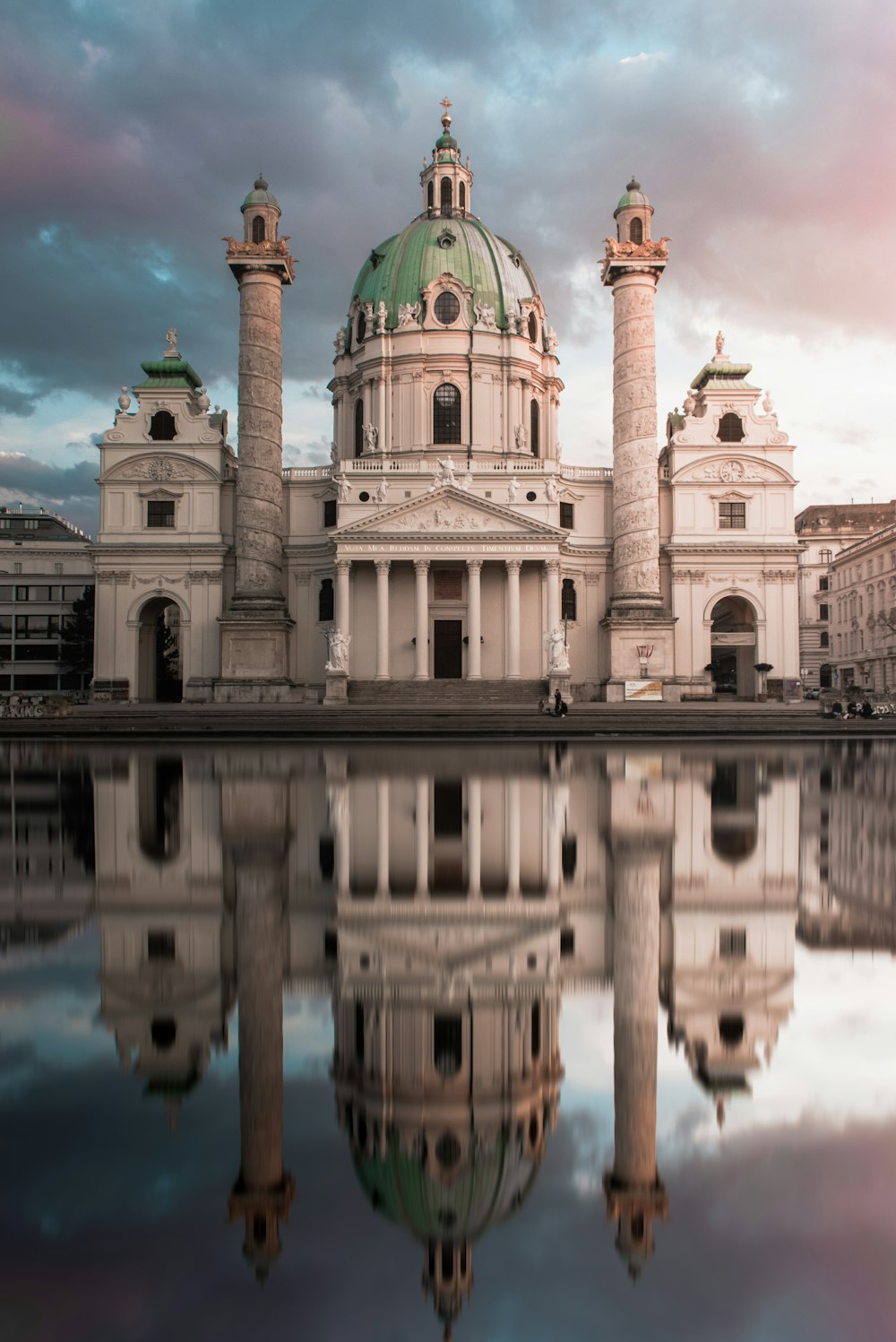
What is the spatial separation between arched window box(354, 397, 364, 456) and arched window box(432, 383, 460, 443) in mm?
5007

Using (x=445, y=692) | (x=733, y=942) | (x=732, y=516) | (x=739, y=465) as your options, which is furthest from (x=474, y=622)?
(x=733, y=942)

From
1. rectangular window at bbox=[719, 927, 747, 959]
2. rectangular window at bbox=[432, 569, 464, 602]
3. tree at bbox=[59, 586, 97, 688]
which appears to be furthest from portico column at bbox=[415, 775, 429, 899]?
tree at bbox=[59, 586, 97, 688]

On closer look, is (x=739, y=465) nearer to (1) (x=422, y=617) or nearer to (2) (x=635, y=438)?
(2) (x=635, y=438)

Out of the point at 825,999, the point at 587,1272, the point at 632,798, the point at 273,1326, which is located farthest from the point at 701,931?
the point at 632,798

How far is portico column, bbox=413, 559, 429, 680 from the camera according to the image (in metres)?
54.0

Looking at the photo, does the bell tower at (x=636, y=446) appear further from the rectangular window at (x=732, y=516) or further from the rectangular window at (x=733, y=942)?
the rectangular window at (x=733, y=942)

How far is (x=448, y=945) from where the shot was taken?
6.72m

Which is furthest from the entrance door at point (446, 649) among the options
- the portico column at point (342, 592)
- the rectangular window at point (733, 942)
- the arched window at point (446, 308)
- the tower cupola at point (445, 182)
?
the rectangular window at point (733, 942)

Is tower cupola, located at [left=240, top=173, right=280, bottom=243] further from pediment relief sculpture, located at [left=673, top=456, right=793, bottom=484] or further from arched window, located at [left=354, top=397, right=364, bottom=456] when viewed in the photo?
pediment relief sculpture, located at [left=673, top=456, right=793, bottom=484]

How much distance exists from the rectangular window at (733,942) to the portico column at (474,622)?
151 ft

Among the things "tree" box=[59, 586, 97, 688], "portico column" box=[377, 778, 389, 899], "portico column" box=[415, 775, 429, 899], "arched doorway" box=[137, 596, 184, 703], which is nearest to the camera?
"portico column" box=[377, 778, 389, 899]

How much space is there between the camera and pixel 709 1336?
2.75 metres

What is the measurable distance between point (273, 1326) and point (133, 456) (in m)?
61.4

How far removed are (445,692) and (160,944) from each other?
43.1 m
